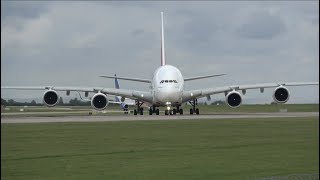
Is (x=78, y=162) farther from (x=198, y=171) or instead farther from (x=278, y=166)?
(x=278, y=166)

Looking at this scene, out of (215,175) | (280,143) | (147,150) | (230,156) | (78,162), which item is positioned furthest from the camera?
(280,143)

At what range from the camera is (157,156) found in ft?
59.9

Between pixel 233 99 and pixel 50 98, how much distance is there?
59.3ft

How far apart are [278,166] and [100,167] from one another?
451 cm

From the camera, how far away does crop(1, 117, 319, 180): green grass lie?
48.0 ft

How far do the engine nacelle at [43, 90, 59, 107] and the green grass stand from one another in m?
33.8

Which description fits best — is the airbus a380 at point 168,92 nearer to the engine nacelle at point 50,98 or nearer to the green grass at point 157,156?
the engine nacelle at point 50,98

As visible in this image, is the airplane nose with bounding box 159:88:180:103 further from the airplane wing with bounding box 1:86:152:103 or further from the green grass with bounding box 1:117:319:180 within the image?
the green grass with bounding box 1:117:319:180

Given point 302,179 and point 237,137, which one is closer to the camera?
point 302,179

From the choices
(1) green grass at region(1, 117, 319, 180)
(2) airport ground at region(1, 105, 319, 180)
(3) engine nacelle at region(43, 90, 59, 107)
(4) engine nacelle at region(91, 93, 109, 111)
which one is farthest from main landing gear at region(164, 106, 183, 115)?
(2) airport ground at region(1, 105, 319, 180)

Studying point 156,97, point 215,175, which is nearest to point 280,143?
point 215,175

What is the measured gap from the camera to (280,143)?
21781 millimetres

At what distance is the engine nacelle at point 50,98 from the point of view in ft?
197

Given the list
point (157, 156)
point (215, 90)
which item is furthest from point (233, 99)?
point (157, 156)
